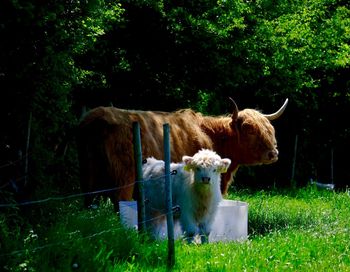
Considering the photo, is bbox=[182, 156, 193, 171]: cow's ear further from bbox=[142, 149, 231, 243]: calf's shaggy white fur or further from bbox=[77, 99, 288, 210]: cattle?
bbox=[77, 99, 288, 210]: cattle

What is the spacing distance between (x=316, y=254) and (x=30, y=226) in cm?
306

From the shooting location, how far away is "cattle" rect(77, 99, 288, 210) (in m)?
9.75

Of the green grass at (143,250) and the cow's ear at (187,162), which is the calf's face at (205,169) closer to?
the cow's ear at (187,162)

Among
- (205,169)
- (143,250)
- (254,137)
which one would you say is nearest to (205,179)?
(205,169)

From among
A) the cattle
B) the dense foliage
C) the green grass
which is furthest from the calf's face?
the dense foliage

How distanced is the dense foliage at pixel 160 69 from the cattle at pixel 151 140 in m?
0.54

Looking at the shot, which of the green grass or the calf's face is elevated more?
the calf's face

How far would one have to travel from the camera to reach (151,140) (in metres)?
10.4

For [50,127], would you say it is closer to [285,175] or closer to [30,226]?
[30,226]

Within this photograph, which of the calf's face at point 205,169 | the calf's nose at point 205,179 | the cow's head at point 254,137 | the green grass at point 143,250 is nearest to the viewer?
the green grass at point 143,250

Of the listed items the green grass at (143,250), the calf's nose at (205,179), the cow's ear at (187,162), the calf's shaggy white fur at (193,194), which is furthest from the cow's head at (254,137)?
the calf's nose at (205,179)

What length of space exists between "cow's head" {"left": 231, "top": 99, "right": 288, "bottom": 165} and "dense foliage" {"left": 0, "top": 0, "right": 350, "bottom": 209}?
4.55ft

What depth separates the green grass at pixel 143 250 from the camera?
6.19 metres

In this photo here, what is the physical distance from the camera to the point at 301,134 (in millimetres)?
19016
